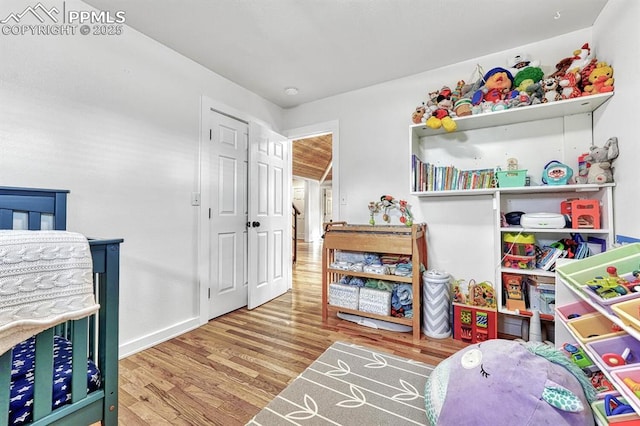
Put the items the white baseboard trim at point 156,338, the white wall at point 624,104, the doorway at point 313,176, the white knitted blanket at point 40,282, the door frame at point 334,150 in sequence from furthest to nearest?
the doorway at point 313,176 → the door frame at point 334,150 → the white baseboard trim at point 156,338 → the white wall at point 624,104 → the white knitted blanket at point 40,282

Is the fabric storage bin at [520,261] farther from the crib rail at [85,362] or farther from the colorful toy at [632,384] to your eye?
the crib rail at [85,362]

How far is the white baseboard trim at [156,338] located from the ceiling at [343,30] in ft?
7.46

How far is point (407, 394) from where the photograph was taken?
4.67ft

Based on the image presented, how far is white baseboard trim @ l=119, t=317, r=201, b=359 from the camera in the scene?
1.85m

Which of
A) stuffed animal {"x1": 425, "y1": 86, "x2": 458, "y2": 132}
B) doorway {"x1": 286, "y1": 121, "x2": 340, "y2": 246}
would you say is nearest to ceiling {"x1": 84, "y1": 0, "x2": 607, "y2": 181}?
stuffed animal {"x1": 425, "y1": 86, "x2": 458, "y2": 132}

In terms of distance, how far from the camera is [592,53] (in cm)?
187

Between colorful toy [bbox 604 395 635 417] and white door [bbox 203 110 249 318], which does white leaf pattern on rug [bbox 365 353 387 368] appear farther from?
white door [bbox 203 110 249 318]

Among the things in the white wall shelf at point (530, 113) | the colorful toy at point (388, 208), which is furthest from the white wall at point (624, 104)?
the colorful toy at point (388, 208)

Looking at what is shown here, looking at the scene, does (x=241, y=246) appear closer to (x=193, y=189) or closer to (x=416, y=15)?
(x=193, y=189)

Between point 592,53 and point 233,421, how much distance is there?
10.6 ft

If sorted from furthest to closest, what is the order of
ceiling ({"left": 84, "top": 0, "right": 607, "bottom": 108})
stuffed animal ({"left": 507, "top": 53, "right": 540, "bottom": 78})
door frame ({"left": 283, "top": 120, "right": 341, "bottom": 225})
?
door frame ({"left": 283, "top": 120, "right": 341, "bottom": 225}) → stuffed animal ({"left": 507, "top": 53, "right": 540, "bottom": 78}) → ceiling ({"left": 84, "top": 0, "right": 607, "bottom": 108})

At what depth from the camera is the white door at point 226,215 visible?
8.13ft

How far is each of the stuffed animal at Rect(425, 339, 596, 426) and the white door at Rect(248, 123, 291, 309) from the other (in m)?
2.02

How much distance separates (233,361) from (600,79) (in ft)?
9.64
